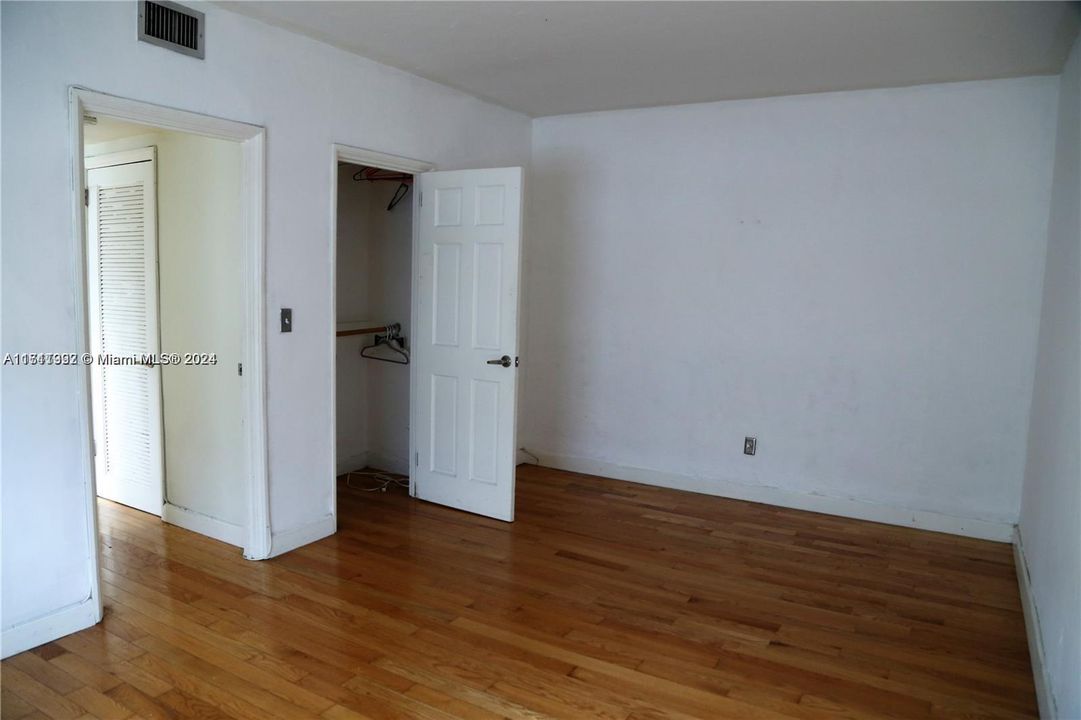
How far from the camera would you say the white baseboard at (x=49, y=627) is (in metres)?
2.76

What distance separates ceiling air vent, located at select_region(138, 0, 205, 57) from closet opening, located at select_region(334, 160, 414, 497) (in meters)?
2.00

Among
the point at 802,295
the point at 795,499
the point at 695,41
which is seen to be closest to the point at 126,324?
the point at 695,41

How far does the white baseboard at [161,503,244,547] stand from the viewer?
392cm

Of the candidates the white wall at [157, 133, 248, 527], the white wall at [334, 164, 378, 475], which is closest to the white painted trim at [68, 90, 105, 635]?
the white wall at [157, 133, 248, 527]

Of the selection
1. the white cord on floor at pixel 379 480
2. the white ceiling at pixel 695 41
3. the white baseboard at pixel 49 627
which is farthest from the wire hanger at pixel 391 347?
the white baseboard at pixel 49 627

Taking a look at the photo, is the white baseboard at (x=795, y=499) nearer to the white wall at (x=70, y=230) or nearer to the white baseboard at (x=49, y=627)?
the white wall at (x=70, y=230)

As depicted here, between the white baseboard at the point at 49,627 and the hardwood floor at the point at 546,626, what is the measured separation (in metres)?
0.05

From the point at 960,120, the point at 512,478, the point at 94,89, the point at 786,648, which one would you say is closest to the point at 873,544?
the point at 786,648

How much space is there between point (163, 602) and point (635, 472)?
3192 mm

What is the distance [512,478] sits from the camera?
4.41 m

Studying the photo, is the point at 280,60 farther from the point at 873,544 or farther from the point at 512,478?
the point at 873,544

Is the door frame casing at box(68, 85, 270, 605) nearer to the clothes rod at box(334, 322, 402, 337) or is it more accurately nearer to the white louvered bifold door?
the white louvered bifold door

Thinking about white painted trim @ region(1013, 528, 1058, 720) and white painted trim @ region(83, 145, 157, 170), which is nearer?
white painted trim @ region(1013, 528, 1058, 720)

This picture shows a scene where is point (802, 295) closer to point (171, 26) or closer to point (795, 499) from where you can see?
point (795, 499)
